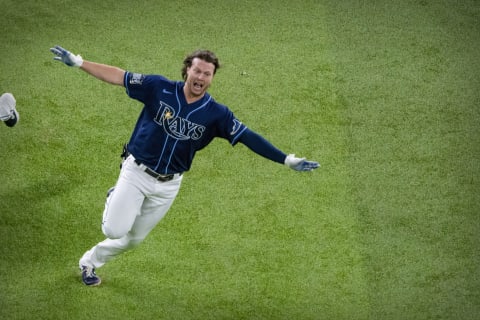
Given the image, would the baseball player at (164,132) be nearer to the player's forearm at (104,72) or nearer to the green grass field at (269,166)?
the player's forearm at (104,72)

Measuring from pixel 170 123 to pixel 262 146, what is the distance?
2.15 ft

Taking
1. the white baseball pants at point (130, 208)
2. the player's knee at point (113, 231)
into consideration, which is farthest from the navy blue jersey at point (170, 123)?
the player's knee at point (113, 231)

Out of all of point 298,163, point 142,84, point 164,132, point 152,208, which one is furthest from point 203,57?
point 152,208

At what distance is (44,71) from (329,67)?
292cm

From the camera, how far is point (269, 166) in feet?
23.7

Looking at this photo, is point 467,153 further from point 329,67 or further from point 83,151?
point 83,151

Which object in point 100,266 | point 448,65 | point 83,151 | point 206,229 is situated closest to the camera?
point 100,266

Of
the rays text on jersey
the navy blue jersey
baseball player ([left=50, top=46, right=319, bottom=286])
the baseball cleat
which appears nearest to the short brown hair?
baseball player ([left=50, top=46, right=319, bottom=286])

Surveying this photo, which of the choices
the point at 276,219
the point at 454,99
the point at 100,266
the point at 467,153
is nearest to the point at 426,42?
the point at 454,99

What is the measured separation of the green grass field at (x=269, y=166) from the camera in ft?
19.9

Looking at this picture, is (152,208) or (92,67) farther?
(152,208)

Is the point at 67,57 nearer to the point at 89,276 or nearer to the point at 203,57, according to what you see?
the point at 203,57

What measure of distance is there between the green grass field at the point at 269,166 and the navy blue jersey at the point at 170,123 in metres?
1.10

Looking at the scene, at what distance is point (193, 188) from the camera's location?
272 inches
